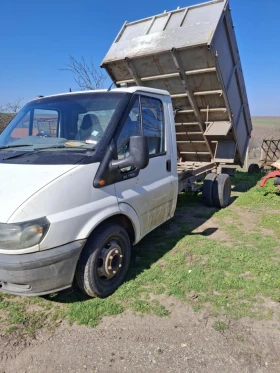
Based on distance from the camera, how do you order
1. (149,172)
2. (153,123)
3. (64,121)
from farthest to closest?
(153,123)
(149,172)
(64,121)

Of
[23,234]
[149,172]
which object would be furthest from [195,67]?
[23,234]

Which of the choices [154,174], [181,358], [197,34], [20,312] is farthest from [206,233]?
[197,34]

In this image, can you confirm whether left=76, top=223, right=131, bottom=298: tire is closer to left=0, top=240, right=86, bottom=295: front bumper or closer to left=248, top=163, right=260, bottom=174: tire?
left=0, top=240, right=86, bottom=295: front bumper

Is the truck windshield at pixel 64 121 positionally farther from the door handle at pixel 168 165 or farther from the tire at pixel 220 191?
the tire at pixel 220 191

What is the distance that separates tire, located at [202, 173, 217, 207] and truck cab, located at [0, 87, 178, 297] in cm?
237

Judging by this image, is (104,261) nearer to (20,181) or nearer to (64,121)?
(20,181)

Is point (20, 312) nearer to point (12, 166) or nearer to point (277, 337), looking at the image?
point (12, 166)

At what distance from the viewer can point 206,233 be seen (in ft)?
17.4

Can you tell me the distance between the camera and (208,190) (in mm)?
6684

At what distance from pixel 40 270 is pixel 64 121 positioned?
1.95 m

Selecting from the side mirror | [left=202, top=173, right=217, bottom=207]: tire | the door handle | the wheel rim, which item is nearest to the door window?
→ the door handle

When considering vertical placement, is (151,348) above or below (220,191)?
below

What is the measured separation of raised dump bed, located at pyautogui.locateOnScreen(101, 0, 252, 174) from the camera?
561 cm

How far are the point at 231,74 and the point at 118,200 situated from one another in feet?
15.5
